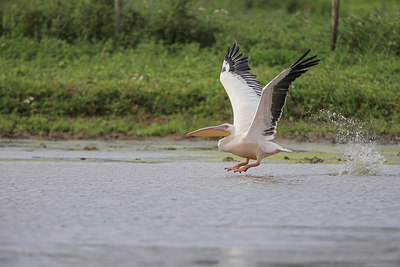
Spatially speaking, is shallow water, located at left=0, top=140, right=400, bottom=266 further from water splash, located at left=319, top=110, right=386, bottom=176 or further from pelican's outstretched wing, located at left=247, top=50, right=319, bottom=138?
pelican's outstretched wing, located at left=247, top=50, right=319, bottom=138

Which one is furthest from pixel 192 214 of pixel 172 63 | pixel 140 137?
pixel 172 63

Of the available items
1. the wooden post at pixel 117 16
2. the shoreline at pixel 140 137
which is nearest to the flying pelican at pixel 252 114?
the shoreline at pixel 140 137

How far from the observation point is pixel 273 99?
7.71m

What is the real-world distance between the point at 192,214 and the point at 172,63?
1167 cm

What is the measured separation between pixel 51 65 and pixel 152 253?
13.3m

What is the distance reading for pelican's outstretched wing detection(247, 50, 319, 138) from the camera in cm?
746

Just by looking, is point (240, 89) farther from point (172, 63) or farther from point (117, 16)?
point (117, 16)

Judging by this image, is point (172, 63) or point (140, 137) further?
point (172, 63)

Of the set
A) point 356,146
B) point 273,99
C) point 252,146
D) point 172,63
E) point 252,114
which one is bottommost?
point 356,146

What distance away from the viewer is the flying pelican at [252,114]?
760 cm

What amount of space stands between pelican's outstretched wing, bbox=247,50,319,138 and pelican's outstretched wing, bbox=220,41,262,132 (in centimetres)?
57

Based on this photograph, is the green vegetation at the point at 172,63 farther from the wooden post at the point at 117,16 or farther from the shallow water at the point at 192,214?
the shallow water at the point at 192,214

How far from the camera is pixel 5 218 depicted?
539cm

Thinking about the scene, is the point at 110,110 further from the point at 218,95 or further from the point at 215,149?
the point at 215,149
